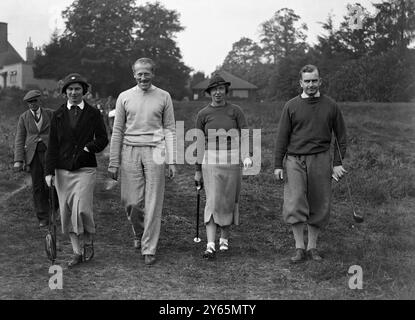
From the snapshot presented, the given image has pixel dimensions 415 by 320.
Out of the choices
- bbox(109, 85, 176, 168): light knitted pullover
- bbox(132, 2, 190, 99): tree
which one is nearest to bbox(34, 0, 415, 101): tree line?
bbox(132, 2, 190, 99): tree

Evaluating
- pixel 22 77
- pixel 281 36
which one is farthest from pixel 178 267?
pixel 22 77

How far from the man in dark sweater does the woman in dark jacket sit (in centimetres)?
191

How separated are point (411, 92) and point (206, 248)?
53.1 ft

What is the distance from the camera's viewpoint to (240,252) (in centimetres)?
630

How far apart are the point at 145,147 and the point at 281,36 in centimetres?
1340

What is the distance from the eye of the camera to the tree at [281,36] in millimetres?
14070

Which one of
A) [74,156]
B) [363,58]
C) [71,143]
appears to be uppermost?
[363,58]

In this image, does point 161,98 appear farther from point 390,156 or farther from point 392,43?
point 392,43

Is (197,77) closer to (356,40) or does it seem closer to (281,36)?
(356,40)

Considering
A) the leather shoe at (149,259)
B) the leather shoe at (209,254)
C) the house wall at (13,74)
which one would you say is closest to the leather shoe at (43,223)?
the leather shoe at (149,259)

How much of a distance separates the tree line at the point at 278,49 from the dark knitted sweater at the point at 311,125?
1023cm

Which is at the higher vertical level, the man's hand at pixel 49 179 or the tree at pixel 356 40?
the tree at pixel 356 40

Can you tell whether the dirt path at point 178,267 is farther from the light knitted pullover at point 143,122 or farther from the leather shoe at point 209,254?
the light knitted pullover at point 143,122

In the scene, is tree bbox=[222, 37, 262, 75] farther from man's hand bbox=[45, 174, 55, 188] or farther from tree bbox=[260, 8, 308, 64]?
man's hand bbox=[45, 174, 55, 188]
